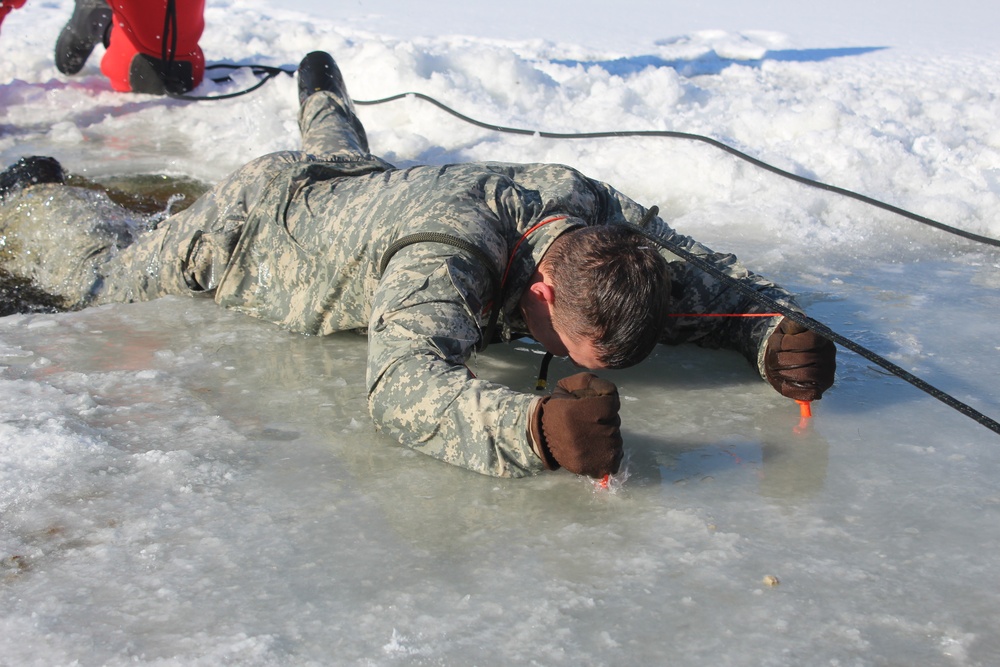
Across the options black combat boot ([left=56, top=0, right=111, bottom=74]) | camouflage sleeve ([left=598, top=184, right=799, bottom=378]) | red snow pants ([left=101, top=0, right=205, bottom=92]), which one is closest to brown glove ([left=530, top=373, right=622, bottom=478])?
camouflage sleeve ([left=598, top=184, right=799, bottom=378])

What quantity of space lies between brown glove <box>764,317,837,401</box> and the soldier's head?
0.35 meters

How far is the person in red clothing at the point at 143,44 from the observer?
5.73 meters

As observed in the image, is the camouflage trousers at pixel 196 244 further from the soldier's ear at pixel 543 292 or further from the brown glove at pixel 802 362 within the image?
the brown glove at pixel 802 362

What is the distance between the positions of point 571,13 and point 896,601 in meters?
9.41

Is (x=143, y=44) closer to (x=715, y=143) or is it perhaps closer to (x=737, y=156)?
(x=715, y=143)

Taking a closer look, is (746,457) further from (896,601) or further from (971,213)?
(971,213)

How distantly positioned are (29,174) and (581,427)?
3.01 m

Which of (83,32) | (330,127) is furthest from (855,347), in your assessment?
(83,32)

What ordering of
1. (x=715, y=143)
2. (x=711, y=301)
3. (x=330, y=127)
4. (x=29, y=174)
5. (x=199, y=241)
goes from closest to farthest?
(x=711, y=301) → (x=199, y=241) → (x=29, y=174) → (x=330, y=127) → (x=715, y=143)

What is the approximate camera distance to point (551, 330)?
2.37 meters

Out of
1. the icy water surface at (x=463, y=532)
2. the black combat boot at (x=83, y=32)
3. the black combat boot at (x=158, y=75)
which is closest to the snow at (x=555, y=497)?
the icy water surface at (x=463, y=532)

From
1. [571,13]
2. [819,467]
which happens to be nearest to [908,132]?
[819,467]

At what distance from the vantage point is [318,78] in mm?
4410

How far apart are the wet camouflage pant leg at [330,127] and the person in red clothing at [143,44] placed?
6.44 feet
